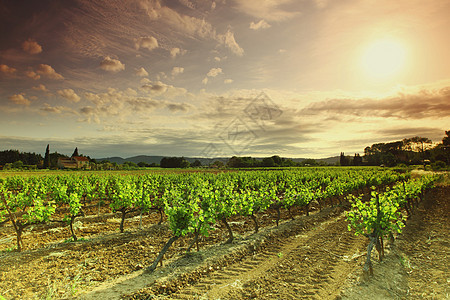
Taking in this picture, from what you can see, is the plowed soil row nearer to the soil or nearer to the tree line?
the soil

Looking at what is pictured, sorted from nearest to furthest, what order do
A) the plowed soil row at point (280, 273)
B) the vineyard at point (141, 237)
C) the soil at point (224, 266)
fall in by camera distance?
1. the plowed soil row at point (280, 273)
2. the soil at point (224, 266)
3. the vineyard at point (141, 237)

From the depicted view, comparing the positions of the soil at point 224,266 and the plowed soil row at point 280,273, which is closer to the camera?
the plowed soil row at point 280,273

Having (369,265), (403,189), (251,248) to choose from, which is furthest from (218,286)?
(403,189)

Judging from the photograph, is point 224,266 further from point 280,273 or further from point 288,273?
point 288,273

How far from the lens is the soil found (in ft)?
20.3

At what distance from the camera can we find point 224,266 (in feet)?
25.3

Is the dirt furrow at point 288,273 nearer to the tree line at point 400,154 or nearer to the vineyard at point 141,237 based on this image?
the vineyard at point 141,237

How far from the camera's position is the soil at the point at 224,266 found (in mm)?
6191

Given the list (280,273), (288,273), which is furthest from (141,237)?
(288,273)

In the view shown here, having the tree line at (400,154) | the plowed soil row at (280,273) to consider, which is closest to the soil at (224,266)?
the plowed soil row at (280,273)

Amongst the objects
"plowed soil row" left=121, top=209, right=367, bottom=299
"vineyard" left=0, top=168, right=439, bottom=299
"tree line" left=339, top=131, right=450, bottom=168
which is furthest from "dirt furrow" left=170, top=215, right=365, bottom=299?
"tree line" left=339, top=131, right=450, bottom=168

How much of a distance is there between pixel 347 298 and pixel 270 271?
7.30ft

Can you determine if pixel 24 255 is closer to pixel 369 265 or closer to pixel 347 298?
pixel 347 298

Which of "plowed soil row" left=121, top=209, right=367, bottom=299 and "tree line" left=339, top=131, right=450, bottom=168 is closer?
"plowed soil row" left=121, top=209, right=367, bottom=299
